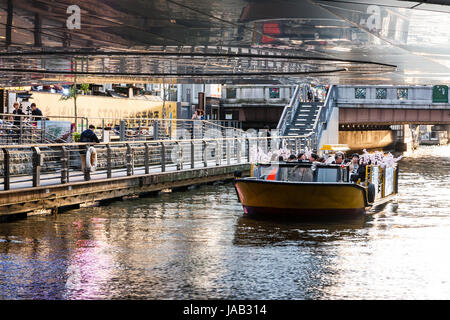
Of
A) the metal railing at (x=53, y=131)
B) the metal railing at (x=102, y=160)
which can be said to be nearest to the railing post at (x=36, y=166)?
the metal railing at (x=102, y=160)

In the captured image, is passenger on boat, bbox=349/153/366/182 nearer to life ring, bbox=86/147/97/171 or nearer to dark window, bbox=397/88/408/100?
life ring, bbox=86/147/97/171

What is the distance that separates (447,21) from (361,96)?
44.1 metres

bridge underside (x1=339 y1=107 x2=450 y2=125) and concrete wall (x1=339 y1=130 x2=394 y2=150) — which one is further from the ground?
bridge underside (x1=339 y1=107 x2=450 y2=125)

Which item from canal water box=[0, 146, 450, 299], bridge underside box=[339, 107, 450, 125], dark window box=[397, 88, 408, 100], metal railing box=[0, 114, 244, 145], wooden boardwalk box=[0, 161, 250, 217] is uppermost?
dark window box=[397, 88, 408, 100]

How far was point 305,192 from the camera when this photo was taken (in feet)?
74.8

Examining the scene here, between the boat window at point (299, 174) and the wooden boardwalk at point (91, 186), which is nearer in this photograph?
the wooden boardwalk at point (91, 186)

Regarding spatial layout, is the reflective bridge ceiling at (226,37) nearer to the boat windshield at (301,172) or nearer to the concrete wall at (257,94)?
the boat windshield at (301,172)

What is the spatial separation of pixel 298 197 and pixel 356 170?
3.36 metres

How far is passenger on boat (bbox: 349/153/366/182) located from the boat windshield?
0.26 m

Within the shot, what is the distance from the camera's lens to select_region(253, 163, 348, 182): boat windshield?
24.1 meters

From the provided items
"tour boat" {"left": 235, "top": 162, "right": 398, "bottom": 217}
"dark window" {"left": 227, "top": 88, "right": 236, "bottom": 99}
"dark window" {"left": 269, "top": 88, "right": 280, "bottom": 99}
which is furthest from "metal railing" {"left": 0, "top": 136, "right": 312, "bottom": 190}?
"dark window" {"left": 227, "top": 88, "right": 236, "bottom": 99}

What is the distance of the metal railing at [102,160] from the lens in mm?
23891

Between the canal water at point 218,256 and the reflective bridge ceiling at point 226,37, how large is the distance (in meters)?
4.89
